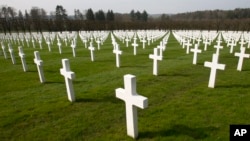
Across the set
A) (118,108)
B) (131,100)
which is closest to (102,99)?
(118,108)

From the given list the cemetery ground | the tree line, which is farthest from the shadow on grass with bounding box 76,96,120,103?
the tree line

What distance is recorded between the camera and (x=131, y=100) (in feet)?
11.9

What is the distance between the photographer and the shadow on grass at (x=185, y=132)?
3.95m

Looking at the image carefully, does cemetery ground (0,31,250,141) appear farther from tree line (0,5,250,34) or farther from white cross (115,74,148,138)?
tree line (0,5,250,34)

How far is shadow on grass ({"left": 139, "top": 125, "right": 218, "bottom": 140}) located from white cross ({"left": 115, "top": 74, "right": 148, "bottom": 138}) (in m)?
0.29

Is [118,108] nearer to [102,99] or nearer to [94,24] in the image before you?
[102,99]

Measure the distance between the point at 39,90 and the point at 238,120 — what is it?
5997 mm

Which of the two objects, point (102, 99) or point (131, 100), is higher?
point (131, 100)

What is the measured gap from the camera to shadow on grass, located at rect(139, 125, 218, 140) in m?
3.95

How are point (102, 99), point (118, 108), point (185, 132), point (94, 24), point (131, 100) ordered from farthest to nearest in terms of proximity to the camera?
1. point (94, 24)
2. point (102, 99)
3. point (118, 108)
4. point (185, 132)
5. point (131, 100)

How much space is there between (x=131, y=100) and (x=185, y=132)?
1329 millimetres

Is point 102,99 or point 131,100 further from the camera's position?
point 102,99

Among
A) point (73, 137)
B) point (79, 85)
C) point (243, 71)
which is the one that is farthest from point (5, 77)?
point (243, 71)

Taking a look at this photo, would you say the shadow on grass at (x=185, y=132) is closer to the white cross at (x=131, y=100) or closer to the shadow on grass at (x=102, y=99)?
the white cross at (x=131, y=100)
